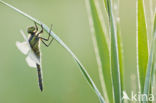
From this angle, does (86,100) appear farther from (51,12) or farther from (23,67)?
(51,12)

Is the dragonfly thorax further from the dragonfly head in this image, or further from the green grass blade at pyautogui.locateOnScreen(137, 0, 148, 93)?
the green grass blade at pyautogui.locateOnScreen(137, 0, 148, 93)

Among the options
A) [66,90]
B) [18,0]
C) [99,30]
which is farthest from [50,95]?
[99,30]

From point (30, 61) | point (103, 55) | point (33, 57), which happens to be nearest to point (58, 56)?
point (30, 61)

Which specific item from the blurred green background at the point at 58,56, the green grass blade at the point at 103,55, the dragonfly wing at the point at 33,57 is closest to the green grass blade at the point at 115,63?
the green grass blade at the point at 103,55

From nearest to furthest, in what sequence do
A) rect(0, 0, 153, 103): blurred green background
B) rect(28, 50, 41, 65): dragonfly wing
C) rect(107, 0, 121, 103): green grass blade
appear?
rect(107, 0, 121, 103): green grass blade
rect(28, 50, 41, 65): dragonfly wing
rect(0, 0, 153, 103): blurred green background

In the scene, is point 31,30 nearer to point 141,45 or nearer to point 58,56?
point 141,45

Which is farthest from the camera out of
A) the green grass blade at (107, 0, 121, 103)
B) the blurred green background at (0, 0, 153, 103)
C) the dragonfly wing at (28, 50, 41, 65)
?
the blurred green background at (0, 0, 153, 103)

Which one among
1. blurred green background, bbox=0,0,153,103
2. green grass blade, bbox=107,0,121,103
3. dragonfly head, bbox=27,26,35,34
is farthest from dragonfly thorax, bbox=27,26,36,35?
blurred green background, bbox=0,0,153,103
